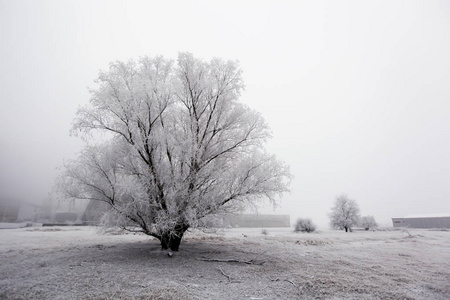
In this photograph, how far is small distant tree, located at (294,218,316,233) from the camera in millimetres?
37250

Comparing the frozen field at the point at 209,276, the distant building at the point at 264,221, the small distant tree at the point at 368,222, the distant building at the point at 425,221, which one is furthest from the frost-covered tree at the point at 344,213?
the frozen field at the point at 209,276

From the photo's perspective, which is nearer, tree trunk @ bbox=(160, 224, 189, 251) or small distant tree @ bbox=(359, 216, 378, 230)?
tree trunk @ bbox=(160, 224, 189, 251)

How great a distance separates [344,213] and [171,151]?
145 ft

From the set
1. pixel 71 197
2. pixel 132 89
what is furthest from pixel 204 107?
pixel 71 197

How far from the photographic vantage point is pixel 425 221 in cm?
6241

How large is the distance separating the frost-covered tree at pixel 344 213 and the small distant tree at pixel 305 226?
10.3 meters

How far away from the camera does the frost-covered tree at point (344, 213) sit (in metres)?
44.7

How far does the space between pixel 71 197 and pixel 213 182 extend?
6693mm

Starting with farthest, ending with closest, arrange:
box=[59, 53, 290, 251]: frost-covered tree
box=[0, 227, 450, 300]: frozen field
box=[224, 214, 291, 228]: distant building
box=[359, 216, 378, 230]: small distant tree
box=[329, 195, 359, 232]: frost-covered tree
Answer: box=[224, 214, 291, 228]: distant building
box=[359, 216, 378, 230]: small distant tree
box=[329, 195, 359, 232]: frost-covered tree
box=[59, 53, 290, 251]: frost-covered tree
box=[0, 227, 450, 300]: frozen field

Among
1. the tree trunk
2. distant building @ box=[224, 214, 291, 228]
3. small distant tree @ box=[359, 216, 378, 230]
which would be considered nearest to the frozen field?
the tree trunk

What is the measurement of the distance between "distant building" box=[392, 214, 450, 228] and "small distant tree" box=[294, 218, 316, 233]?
140ft

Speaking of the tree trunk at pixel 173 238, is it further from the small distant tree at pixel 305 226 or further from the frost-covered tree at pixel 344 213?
the frost-covered tree at pixel 344 213

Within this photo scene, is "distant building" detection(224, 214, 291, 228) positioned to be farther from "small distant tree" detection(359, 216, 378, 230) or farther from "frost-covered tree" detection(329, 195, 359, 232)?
"small distant tree" detection(359, 216, 378, 230)

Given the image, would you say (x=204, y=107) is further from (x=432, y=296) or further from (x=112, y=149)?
(x=432, y=296)
